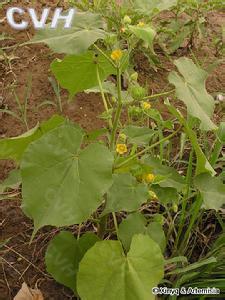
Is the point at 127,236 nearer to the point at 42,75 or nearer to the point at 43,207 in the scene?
the point at 43,207

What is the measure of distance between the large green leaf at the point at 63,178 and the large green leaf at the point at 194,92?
0.22 m

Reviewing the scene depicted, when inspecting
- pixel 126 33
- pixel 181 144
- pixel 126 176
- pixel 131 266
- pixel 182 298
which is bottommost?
pixel 182 298

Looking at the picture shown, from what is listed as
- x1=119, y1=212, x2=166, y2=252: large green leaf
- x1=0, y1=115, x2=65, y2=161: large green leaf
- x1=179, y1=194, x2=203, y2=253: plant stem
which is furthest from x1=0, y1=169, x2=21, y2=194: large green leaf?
x1=179, y1=194, x2=203, y2=253: plant stem

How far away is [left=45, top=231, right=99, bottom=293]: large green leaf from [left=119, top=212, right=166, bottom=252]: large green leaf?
0.39ft

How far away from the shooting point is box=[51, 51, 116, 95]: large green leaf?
118 cm

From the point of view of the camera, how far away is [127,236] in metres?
1.19

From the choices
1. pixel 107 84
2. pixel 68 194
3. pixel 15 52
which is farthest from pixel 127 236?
pixel 15 52

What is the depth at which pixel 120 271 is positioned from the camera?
106cm

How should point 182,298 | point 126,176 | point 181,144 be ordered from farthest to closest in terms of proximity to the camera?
point 181,144 < point 182,298 < point 126,176

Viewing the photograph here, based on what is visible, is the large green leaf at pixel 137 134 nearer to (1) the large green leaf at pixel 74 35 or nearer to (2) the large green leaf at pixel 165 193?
(2) the large green leaf at pixel 165 193

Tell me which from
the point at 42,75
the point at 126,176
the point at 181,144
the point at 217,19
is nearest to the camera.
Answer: the point at 126,176

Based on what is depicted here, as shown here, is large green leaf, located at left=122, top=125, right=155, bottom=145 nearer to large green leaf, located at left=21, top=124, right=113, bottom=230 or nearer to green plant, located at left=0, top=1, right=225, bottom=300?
green plant, located at left=0, top=1, right=225, bottom=300

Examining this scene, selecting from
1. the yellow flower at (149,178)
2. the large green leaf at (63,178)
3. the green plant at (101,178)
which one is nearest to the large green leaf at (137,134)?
the green plant at (101,178)

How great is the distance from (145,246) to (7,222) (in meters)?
0.64
